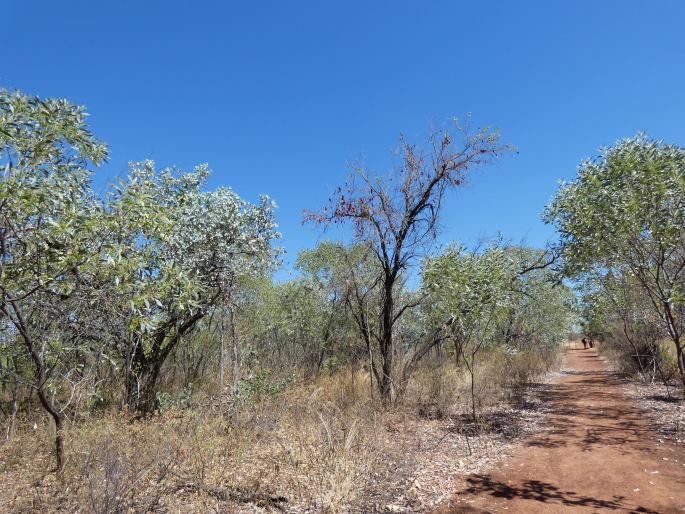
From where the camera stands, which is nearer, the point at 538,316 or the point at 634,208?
the point at 634,208

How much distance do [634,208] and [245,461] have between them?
325 inches

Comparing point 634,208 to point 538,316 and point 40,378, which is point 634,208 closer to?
point 40,378

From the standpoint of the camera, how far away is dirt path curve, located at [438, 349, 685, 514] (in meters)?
5.47

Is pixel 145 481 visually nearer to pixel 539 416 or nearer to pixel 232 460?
pixel 232 460

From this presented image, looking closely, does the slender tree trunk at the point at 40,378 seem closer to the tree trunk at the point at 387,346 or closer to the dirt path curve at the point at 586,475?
the dirt path curve at the point at 586,475

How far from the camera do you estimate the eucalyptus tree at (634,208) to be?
25.2 feet

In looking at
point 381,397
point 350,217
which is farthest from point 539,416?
point 350,217

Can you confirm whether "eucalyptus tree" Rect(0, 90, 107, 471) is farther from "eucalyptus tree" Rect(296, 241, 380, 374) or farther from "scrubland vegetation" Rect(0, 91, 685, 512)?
"eucalyptus tree" Rect(296, 241, 380, 374)

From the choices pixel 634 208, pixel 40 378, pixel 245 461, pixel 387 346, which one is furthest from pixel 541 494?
pixel 40 378

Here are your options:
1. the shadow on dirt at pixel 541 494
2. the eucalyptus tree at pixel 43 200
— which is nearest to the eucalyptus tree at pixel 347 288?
the shadow on dirt at pixel 541 494

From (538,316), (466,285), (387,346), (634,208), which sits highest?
(634,208)

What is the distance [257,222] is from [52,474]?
6183 mm

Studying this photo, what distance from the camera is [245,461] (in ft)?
22.8

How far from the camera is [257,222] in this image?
10328 millimetres
